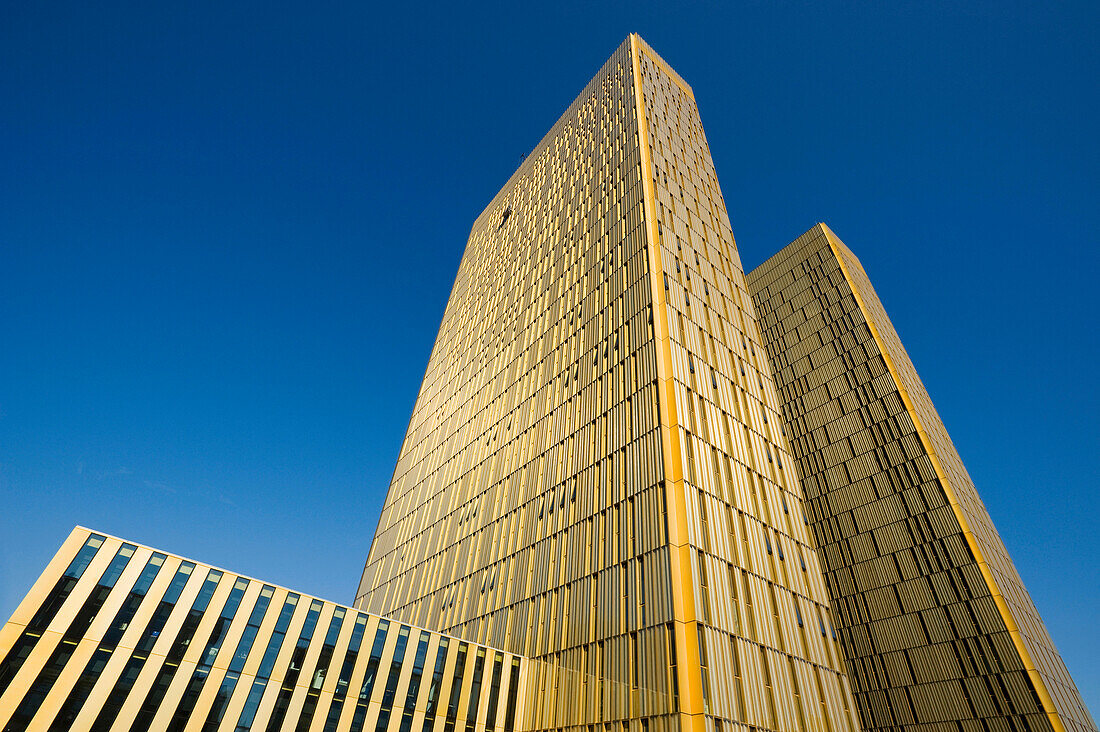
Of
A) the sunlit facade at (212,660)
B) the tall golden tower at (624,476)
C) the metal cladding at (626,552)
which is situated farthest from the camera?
the tall golden tower at (624,476)

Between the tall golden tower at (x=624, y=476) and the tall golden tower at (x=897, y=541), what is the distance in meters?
19.6

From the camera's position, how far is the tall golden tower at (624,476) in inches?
1152

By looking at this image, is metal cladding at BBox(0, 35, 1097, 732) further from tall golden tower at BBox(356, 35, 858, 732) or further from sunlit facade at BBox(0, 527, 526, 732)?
tall golden tower at BBox(356, 35, 858, 732)

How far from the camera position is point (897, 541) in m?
53.8

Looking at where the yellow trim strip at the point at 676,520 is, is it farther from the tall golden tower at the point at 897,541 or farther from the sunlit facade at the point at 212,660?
the tall golden tower at the point at 897,541

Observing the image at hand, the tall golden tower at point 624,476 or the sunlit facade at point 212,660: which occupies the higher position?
the tall golden tower at point 624,476

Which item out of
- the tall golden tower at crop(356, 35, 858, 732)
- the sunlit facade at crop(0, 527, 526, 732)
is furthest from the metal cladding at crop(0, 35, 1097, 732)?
the tall golden tower at crop(356, 35, 858, 732)

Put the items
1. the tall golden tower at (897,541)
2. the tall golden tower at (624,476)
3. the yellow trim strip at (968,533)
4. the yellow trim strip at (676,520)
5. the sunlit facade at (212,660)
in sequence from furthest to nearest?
the tall golden tower at (897,541), the yellow trim strip at (968,533), the tall golden tower at (624,476), the yellow trim strip at (676,520), the sunlit facade at (212,660)

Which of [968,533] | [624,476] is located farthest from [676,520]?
[968,533]

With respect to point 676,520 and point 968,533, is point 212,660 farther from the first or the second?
point 968,533

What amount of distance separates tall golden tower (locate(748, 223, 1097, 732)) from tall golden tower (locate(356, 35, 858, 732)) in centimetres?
1957

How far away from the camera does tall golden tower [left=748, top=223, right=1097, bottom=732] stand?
145 feet

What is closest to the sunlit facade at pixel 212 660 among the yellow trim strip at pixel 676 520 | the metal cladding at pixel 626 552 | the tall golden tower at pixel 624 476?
the metal cladding at pixel 626 552

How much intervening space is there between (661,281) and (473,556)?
25.5 m
